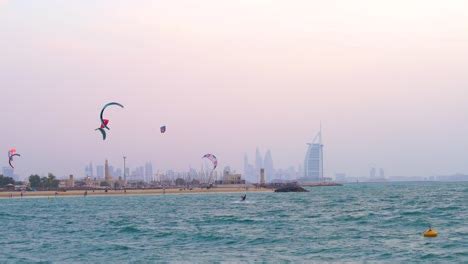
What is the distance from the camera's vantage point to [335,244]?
136 feet

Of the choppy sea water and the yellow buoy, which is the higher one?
the yellow buoy

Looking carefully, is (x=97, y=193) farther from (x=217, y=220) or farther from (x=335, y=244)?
(x=335, y=244)

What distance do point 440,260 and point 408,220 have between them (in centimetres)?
2096

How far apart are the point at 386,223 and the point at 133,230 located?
2020cm

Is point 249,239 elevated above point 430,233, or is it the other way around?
point 430,233

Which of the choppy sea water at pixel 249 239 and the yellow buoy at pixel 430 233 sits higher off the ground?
the yellow buoy at pixel 430 233

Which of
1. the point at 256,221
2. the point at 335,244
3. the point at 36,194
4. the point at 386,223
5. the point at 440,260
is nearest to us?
the point at 440,260

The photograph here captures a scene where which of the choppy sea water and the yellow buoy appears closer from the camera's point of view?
the choppy sea water

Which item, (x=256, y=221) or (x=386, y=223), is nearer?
(x=386, y=223)

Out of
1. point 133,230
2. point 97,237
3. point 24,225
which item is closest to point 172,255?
point 97,237

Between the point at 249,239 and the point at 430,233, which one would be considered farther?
the point at 249,239

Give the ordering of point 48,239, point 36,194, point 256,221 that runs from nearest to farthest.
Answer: point 48,239
point 256,221
point 36,194

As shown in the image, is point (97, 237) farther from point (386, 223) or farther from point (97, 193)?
point (97, 193)

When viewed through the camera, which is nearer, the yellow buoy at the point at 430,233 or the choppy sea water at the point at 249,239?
the choppy sea water at the point at 249,239
